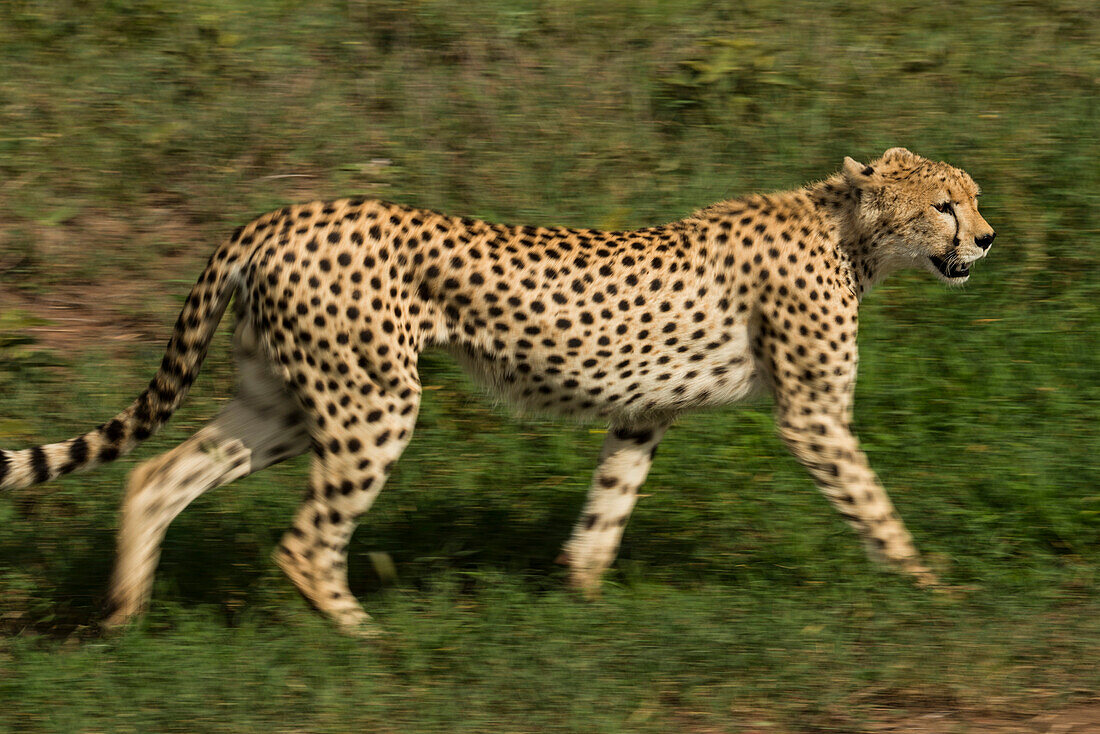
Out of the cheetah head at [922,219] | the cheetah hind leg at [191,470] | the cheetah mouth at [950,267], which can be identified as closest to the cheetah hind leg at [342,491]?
the cheetah hind leg at [191,470]

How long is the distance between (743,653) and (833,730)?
48cm

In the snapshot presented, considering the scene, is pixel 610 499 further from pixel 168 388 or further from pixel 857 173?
pixel 168 388

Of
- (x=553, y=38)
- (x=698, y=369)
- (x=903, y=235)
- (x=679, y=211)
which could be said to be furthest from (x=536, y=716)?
(x=553, y=38)

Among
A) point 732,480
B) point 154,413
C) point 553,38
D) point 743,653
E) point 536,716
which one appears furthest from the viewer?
point 553,38

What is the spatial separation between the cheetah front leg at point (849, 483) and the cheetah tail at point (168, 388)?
2.20 metres

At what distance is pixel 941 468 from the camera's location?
6371mm

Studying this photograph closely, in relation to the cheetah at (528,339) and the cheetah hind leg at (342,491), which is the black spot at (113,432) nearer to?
the cheetah at (528,339)

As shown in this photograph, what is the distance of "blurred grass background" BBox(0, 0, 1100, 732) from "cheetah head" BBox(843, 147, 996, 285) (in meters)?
1.13

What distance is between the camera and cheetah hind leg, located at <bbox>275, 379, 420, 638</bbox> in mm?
5031

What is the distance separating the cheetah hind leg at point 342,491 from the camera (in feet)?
16.5

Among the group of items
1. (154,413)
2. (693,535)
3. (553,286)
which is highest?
(553,286)

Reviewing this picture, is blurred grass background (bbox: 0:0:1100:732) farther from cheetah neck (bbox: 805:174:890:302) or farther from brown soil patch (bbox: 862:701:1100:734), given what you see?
cheetah neck (bbox: 805:174:890:302)

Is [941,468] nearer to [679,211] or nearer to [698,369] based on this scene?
[698,369]

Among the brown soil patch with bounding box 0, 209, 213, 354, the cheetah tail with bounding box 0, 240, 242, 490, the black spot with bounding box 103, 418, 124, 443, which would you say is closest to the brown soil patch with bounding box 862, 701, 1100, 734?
the cheetah tail with bounding box 0, 240, 242, 490
